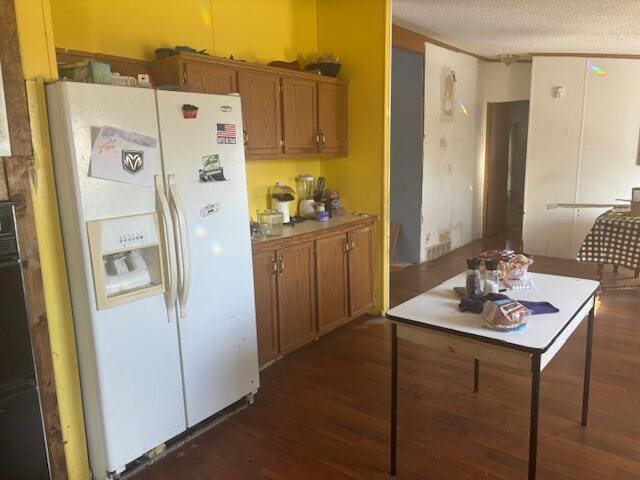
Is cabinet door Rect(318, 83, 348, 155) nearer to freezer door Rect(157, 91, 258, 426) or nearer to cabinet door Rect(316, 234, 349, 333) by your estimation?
cabinet door Rect(316, 234, 349, 333)

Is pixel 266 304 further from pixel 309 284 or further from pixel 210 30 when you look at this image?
pixel 210 30

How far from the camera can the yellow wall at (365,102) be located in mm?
3891

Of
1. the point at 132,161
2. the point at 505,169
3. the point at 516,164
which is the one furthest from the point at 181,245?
the point at 516,164

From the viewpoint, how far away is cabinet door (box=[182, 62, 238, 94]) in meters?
2.85

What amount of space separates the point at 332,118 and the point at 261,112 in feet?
2.69

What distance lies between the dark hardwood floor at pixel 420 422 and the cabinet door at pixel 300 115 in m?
1.51

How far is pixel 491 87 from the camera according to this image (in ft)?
23.1

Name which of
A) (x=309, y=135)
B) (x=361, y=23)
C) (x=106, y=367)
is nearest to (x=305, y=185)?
(x=309, y=135)

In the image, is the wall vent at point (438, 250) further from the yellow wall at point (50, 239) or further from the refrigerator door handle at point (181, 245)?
the yellow wall at point (50, 239)

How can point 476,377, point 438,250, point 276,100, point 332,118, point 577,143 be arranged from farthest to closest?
point 438,250 → point 577,143 → point 332,118 → point 276,100 → point 476,377

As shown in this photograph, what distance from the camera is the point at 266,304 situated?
3.17m

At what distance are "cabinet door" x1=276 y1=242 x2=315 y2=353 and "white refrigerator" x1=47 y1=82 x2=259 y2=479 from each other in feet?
1.86

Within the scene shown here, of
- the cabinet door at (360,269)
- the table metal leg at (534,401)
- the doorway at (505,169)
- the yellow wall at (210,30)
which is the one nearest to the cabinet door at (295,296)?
the cabinet door at (360,269)

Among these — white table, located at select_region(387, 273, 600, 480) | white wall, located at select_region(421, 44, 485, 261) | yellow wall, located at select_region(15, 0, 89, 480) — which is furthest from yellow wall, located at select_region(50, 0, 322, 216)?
white wall, located at select_region(421, 44, 485, 261)
